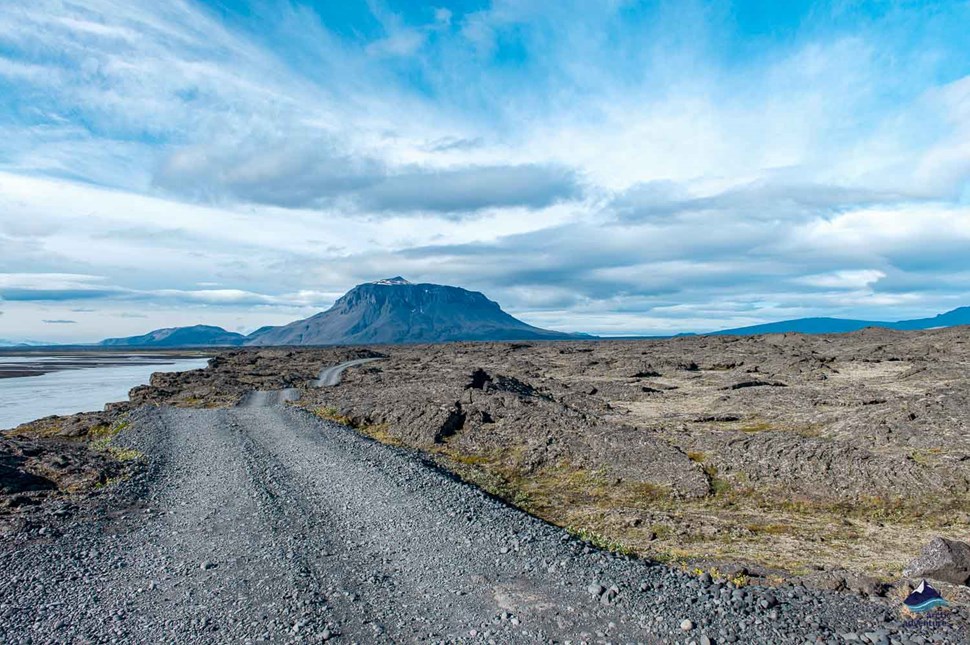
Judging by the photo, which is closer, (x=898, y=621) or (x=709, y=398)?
(x=898, y=621)

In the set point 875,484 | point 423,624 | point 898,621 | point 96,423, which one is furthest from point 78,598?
point 96,423

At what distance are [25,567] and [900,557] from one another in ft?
56.4

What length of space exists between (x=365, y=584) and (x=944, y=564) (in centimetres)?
971

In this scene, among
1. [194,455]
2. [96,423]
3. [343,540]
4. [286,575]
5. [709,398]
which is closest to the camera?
[286,575]

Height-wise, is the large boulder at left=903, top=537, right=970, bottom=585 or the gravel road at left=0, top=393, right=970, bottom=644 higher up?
the large boulder at left=903, top=537, right=970, bottom=585

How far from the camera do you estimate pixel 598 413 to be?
35.8 m

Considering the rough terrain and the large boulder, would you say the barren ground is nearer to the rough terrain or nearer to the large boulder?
the rough terrain

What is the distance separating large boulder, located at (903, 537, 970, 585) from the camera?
10.1 metres

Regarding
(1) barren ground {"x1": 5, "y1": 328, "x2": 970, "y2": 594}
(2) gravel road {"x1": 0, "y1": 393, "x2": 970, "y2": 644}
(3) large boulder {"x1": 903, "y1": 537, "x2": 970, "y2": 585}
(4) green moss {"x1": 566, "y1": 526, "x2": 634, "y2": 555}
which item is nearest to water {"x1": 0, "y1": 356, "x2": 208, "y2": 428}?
(1) barren ground {"x1": 5, "y1": 328, "x2": 970, "y2": 594}

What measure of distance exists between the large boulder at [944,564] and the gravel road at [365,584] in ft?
5.21

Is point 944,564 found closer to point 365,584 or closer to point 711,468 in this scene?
point 365,584

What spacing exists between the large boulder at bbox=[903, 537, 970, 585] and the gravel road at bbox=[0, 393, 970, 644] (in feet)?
5.21

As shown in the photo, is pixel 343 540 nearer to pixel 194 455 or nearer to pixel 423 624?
pixel 423 624

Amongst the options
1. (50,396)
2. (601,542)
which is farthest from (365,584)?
(50,396)
